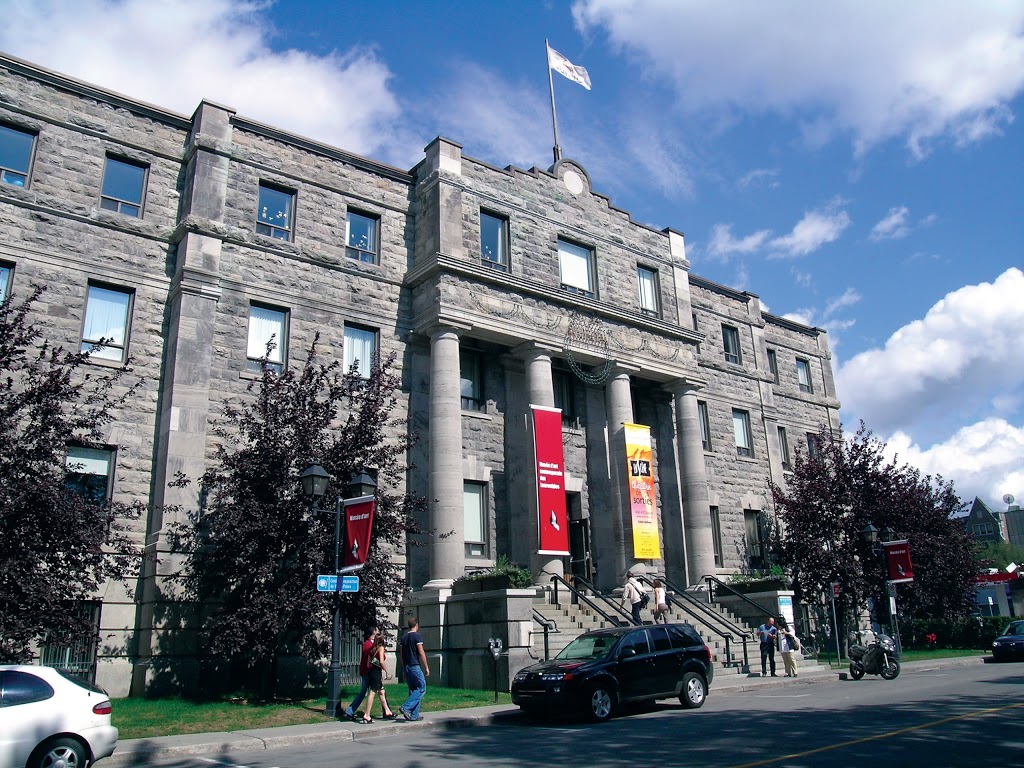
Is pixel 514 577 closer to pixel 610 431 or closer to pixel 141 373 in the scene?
pixel 610 431

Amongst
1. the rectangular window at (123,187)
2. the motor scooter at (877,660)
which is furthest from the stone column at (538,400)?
the rectangular window at (123,187)

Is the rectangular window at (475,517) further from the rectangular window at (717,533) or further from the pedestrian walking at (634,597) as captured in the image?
the rectangular window at (717,533)

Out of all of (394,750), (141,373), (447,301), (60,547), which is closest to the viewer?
(394,750)

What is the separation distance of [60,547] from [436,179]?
1548 cm

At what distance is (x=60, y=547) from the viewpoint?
14664 mm

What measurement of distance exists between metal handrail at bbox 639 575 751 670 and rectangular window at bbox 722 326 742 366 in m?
13.1

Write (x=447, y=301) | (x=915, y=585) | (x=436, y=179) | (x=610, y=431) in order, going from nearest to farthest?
1. (x=447, y=301)
2. (x=436, y=179)
3. (x=610, y=431)
4. (x=915, y=585)

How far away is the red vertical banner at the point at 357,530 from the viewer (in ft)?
51.1

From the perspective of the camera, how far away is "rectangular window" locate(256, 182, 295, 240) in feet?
78.0

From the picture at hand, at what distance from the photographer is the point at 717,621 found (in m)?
24.9

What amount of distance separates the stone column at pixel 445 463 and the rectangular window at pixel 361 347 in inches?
73.5

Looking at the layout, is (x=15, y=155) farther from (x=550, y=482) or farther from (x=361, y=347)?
(x=550, y=482)

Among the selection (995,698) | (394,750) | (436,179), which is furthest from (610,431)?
(394,750)

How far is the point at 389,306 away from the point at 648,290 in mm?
10611
